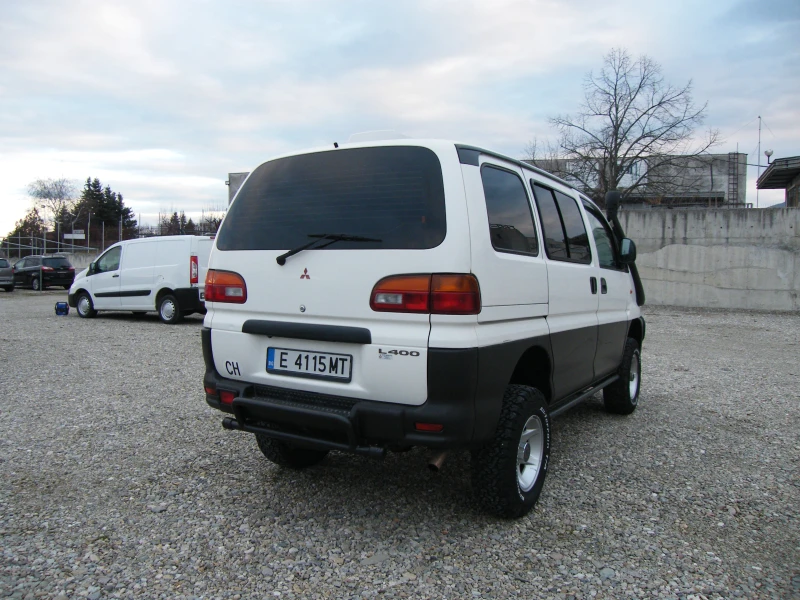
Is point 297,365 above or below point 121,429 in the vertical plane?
above

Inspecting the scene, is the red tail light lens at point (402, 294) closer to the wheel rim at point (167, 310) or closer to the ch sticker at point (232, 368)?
the ch sticker at point (232, 368)

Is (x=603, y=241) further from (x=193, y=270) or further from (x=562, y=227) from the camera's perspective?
(x=193, y=270)

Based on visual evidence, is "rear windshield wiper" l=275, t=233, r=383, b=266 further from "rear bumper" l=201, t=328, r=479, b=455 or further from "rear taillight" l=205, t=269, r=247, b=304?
"rear bumper" l=201, t=328, r=479, b=455

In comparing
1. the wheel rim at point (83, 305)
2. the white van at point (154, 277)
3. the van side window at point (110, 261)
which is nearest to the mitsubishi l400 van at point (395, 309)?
the white van at point (154, 277)

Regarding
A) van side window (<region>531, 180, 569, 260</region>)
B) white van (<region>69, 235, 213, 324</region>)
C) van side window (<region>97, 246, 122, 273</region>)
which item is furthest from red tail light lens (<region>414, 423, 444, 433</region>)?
van side window (<region>97, 246, 122, 273</region>)

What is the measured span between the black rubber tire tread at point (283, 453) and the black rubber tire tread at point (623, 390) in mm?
2806

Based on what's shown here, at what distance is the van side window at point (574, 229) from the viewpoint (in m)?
4.12

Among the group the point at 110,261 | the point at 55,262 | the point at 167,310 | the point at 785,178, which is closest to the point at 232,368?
the point at 167,310

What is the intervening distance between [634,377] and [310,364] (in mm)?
3732

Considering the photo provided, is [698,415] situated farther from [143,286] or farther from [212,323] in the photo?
[143,286]

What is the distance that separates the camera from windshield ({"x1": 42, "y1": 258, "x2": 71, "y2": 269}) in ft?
81.7

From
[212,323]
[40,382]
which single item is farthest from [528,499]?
[40,382]

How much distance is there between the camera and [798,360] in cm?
898

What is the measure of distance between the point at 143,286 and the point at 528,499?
1154 centimetres
